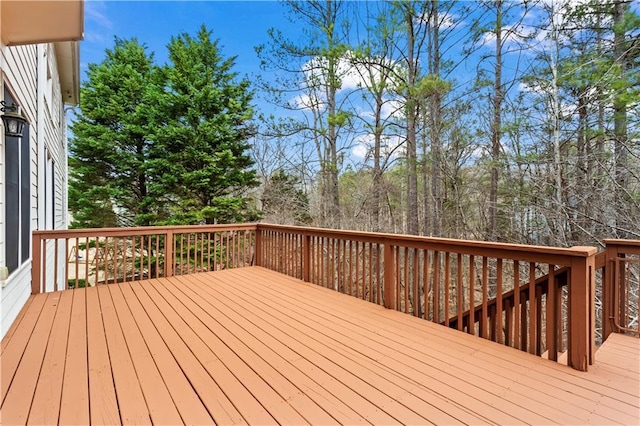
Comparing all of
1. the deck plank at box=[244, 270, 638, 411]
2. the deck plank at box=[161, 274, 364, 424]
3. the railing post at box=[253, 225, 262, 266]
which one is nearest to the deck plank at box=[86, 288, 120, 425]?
the deck plank at box=[161, 274, 364, 424]

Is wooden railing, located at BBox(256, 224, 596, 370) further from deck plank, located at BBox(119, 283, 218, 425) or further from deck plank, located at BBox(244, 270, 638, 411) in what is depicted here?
deck plank, located at BBox(119, 283, 218, 425)

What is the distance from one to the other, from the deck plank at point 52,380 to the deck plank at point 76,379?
27mm

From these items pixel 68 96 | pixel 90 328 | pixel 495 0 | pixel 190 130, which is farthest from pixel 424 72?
pixel 68 96

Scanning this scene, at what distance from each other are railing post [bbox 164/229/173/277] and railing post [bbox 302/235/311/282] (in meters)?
2.09

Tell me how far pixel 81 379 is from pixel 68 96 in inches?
383

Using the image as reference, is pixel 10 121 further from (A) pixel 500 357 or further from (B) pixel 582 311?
(B) pixel 582 311

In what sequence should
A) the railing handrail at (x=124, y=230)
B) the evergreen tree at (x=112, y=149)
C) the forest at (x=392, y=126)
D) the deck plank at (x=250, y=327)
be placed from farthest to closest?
the evergreen tree at (x=112, y=149) < the forest at (x=392, y=126) < the railing handrail at (x=124, y=230) < the deck plank at (x=250, y=327)

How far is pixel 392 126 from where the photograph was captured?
905 cm

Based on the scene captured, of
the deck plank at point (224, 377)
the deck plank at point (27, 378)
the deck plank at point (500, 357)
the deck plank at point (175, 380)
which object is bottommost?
the deck plank at point (500, 357)

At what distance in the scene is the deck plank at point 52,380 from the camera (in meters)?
1.64

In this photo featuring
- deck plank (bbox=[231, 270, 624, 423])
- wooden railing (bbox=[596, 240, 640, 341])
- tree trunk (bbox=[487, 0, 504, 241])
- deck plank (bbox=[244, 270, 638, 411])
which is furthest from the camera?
tree trunk (bbox=[487, 0, 504, 241])

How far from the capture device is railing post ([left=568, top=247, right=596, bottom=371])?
2.13 metres

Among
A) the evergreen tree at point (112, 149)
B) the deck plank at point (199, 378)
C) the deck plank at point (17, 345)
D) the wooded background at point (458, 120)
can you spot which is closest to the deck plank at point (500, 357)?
the deck plank at point (199, 378)

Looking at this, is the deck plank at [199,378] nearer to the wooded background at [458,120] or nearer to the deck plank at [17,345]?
the deck plank at [17,345]
